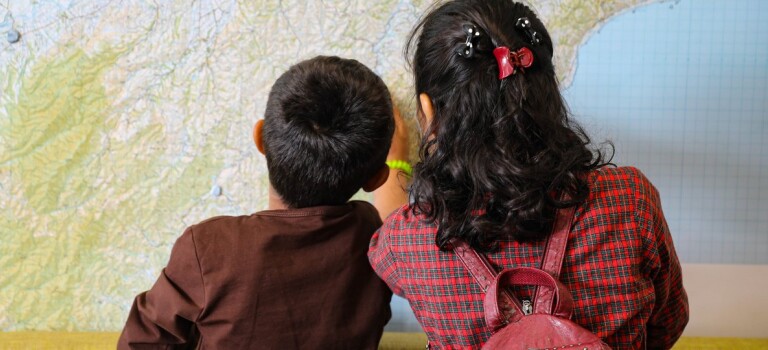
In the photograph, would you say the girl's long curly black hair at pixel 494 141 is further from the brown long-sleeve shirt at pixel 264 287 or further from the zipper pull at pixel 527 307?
the brown long-sleeve shirt at pixel 264 287

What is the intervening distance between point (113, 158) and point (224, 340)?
594 millimetres

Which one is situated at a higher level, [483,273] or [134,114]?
[134,114]

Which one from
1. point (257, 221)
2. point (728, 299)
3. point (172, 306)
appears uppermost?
point (257, 221)

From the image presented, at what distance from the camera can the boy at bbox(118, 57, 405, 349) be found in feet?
3.18

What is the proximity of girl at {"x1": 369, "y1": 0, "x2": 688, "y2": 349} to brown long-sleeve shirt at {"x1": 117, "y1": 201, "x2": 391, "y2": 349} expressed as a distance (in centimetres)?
16

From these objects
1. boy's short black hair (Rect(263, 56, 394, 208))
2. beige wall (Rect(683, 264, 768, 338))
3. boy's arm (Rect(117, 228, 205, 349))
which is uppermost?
boy's short black hair (Rect(263, 56, 394, 208))

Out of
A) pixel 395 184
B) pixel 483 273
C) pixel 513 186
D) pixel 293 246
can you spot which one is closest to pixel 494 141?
pixel 513 186

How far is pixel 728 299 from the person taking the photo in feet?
4.69

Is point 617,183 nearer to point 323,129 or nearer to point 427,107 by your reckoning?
point 427,107

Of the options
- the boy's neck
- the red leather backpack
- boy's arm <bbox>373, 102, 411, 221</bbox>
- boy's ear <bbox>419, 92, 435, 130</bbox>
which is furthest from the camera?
boy's arm <bbox>373, 102, 411, 221</bbox>

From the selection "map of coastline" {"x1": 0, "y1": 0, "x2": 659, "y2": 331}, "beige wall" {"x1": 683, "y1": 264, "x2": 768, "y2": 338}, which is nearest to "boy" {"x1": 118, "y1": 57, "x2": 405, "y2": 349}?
"map of coastline" {"x1": 0, "y1": 0, "x2": 659, "y2": 331}

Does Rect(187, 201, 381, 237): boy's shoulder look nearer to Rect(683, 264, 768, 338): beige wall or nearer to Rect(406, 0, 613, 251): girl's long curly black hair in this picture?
Rect(406, 0, 613, 251): girl's long curly black hair

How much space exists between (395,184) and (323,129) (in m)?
0.38

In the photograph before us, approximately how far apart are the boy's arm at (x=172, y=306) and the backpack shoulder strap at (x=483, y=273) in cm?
36
